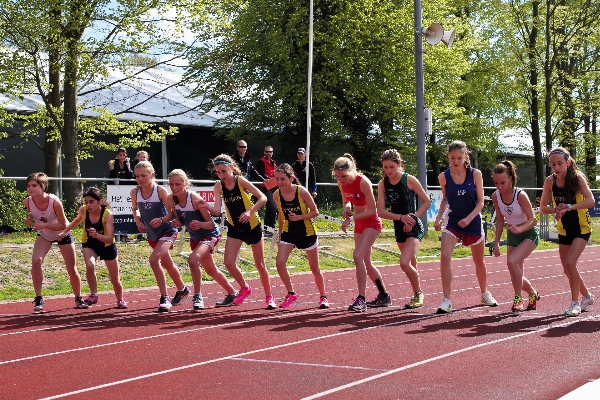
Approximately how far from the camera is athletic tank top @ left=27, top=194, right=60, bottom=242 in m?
12.1

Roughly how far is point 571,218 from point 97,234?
599 cm

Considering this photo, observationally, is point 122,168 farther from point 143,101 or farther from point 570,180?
point 143,101

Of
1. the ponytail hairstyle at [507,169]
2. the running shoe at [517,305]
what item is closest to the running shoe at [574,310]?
the running shoe at [517,305]

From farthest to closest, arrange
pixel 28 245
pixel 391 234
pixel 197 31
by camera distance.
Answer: pixel 197 31 → pixel 391 234 → pixel 28 245

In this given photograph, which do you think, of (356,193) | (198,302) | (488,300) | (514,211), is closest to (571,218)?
(514,211)

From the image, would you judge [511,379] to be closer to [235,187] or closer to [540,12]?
[235,187]

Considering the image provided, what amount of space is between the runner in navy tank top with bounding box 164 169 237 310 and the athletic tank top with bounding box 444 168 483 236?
3019mm

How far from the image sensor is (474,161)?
4969 centimetres

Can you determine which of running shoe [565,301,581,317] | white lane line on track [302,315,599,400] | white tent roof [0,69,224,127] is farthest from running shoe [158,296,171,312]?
white tent roof [0,69,224,127]

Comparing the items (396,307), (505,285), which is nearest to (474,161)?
(505,285)

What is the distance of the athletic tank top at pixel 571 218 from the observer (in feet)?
34.1

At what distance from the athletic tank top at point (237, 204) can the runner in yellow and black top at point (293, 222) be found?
0.39 metres

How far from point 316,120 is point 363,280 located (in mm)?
26062

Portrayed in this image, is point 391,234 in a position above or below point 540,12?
below
